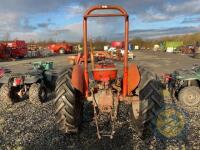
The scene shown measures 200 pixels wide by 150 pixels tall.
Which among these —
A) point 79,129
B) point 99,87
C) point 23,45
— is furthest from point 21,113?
point 23,45

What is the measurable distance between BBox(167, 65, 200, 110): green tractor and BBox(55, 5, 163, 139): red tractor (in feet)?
10.8

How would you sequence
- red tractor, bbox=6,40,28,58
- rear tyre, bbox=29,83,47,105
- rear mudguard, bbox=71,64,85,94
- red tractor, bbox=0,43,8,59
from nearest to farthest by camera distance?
1. rear mudguard, bbox=71,64,85,94
2. rear tyre, bbox=29,83,47,105
3. red tractor, bbox=0,43,8,59
4. red tractor, bbox=6,40,28,58

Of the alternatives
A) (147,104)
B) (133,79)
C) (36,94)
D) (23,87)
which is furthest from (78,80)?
(23,87)

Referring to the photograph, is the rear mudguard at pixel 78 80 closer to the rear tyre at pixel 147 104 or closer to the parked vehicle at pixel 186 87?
the rear tyre at pixel 147 104

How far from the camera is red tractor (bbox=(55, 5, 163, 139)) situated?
6332mm

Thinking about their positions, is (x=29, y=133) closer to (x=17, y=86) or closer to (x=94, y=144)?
(x=94, y=144)

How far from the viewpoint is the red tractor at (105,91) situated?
6.33m

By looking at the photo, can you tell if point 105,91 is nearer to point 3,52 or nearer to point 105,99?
point 105,99

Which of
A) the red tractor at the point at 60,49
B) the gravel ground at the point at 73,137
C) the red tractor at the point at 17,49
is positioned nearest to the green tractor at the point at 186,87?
the gravel ground at the point at 73,137

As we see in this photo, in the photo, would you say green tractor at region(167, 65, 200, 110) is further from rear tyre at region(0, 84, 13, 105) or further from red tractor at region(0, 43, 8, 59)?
red tractor at region(0, 43, 8, 59)

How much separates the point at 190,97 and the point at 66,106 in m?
4.67

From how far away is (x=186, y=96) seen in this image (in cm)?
984

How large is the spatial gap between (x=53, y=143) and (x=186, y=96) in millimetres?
4790

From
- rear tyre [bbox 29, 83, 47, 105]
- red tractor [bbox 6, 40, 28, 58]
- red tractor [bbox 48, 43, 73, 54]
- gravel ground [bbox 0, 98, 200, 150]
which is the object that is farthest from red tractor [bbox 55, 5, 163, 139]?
red tractor [bbox 48, 43, 73, 54]
